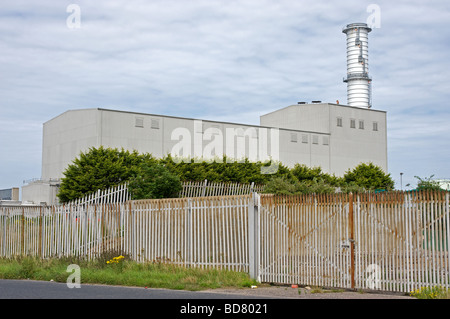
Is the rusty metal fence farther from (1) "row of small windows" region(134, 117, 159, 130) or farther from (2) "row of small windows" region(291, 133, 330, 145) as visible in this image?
(2) "row of small windows" region(291, 133, 330, 145)

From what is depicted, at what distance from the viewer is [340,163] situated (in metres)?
68.3

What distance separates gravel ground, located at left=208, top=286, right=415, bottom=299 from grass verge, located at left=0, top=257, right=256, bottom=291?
2.27 feet

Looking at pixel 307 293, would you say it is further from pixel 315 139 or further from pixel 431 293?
pixel 315 139

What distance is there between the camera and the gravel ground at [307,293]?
1158 cm

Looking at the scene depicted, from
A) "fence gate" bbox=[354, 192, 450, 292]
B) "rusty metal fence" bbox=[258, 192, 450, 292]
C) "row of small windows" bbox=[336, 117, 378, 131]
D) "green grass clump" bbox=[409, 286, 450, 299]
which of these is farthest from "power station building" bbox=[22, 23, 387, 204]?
"green grass clump" bbox=[409, 286, 450, 299]

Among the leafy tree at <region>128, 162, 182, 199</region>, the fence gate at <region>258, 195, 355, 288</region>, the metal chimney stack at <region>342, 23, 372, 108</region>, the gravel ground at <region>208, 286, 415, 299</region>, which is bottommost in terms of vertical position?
the gravel ground at <region>208, 286, 415, 299</region>

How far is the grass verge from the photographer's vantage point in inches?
534

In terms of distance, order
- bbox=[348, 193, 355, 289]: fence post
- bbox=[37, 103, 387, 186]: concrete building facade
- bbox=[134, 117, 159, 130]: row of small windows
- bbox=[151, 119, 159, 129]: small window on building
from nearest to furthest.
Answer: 1. bbox=[348, 193, 355, 289]: fence post
2. bbox=[37, 103, 387, 186]: concrete building facade
3. bbox=[134, 117, 159, 130]: row of small windows
4. bbox=[151, 119, 159, 129]: small window on building

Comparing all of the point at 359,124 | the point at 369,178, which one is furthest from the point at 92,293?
the point at 359,124

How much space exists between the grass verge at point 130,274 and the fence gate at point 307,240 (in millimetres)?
900

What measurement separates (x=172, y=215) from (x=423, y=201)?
7476mm

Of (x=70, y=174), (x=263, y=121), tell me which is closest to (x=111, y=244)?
(x=70, y=174)

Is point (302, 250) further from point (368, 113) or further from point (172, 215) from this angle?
point (368, 113)
